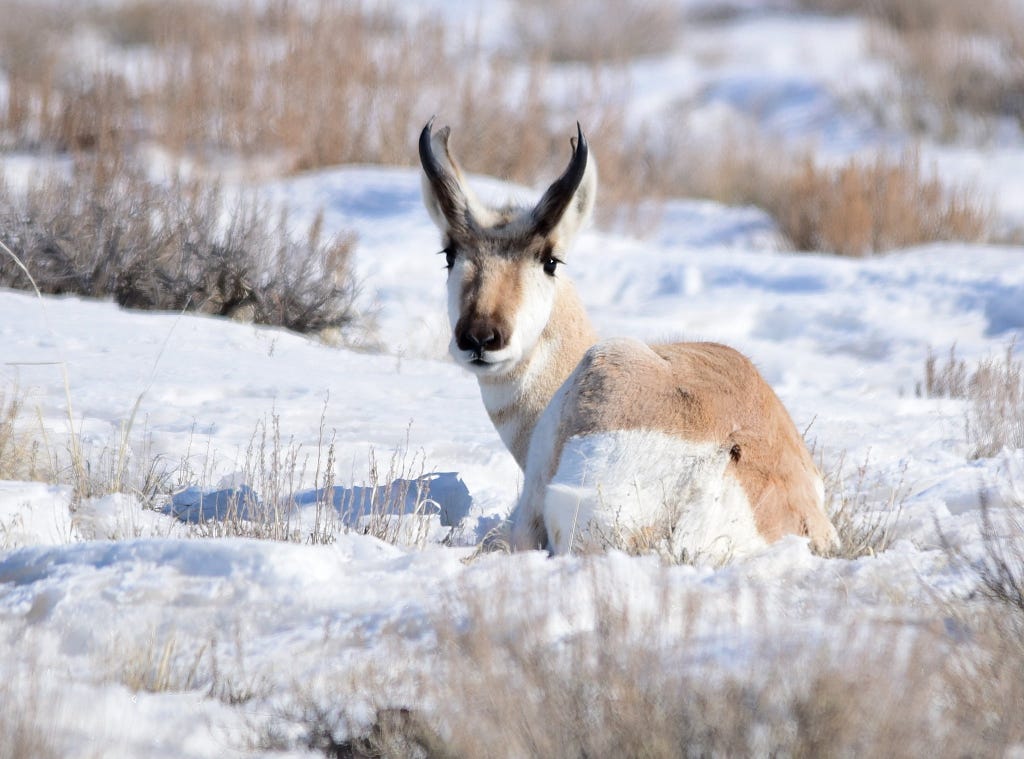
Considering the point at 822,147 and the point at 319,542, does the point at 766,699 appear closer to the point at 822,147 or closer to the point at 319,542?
the point at 319,542

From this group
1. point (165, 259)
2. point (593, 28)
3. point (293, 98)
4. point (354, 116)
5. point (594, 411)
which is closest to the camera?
point (594, 411)

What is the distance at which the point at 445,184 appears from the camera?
5.29 m

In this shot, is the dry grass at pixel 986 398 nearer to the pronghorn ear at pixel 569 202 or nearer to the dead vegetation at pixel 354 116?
the pronghorn ear at pixel 569 202

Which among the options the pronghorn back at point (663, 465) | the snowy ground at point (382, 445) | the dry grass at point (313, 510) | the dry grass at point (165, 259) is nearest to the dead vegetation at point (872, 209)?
the snowy ground at point (382, 445)

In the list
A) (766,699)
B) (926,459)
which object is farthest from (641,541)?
(926,459)

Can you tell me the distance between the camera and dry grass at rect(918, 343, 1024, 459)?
6.48 meters

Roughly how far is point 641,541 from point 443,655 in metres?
1.30

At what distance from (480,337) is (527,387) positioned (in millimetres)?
669

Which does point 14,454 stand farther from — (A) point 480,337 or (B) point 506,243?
(B) point 506,243

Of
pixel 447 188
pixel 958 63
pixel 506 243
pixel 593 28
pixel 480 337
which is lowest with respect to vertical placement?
pixel 480 337

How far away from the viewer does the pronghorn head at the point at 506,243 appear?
4.98m

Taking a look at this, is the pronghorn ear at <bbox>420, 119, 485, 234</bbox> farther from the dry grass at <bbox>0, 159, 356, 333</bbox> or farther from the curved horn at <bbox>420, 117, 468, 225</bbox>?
the dry grass at <bbox>0, 159, 356, 333</bbox>

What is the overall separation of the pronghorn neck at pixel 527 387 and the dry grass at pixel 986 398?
2399 mm

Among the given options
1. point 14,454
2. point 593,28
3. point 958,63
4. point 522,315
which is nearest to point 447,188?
point 522,315
